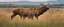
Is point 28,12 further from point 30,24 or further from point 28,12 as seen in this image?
A: point 30,24

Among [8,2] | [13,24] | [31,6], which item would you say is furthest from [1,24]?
[31,6]

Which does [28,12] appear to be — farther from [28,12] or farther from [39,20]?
[39,20]

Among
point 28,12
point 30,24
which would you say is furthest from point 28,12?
point 30,24

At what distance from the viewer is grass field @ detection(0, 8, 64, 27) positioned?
4.44 ft

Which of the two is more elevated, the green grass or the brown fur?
the brown fur

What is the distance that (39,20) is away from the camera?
1.37m

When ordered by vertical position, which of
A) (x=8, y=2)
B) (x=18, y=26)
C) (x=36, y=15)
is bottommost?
(x=18, y=26)

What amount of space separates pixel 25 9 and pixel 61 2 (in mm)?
352

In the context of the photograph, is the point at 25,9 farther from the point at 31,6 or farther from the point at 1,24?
the point at 1,24

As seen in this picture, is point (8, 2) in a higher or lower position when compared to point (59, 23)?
higher

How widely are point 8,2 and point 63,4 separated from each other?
1.74 ft

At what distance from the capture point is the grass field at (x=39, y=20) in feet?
4.44

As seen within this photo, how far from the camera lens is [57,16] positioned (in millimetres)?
1356

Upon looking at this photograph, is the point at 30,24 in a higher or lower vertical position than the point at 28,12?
lower
